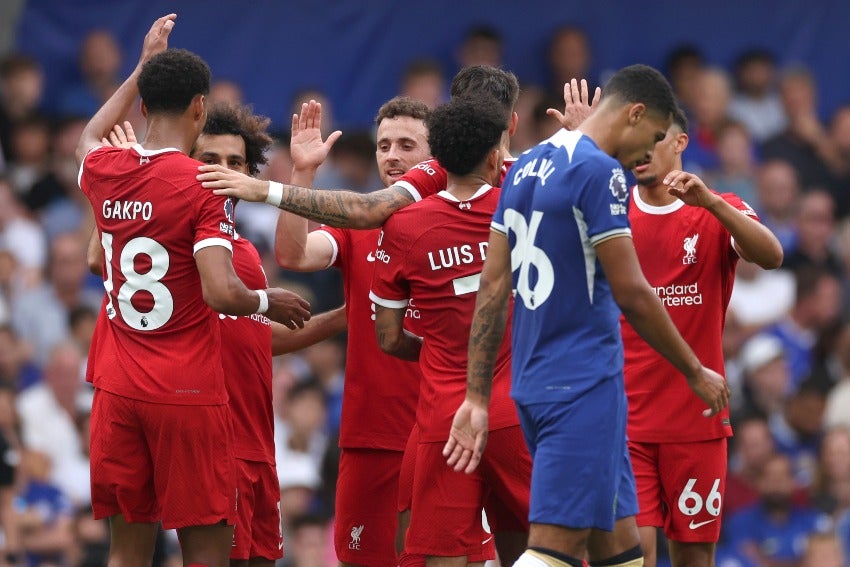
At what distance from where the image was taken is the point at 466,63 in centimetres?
1506

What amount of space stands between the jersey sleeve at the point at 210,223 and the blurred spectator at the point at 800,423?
7.40 meters

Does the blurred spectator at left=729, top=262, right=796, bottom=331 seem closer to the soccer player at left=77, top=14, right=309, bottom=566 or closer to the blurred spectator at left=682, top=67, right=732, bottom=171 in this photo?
the blurred spectator at left=682, top=67, right=732, bottom=171

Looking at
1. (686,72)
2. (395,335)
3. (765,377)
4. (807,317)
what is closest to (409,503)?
(395,335)

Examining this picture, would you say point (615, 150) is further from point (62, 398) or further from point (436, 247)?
point (62, 398)

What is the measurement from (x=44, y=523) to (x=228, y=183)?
4951 millimetres

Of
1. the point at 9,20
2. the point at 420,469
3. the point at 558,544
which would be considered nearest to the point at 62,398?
the point at 9,20

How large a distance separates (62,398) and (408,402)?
4.76 metres

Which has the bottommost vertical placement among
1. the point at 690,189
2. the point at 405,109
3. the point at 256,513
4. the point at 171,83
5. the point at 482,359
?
the point at 256,513

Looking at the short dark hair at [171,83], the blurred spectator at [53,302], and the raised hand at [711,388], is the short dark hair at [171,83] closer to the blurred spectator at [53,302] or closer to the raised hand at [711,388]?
the raised hand at [711,388]

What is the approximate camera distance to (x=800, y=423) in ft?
43.9

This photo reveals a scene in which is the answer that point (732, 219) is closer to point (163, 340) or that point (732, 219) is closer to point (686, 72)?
point (163, 340)

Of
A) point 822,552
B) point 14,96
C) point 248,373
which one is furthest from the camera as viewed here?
point 14,96

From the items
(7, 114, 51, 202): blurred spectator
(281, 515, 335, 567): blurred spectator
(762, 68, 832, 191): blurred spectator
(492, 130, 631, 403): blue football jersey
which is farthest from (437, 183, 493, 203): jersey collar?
(762, 68, 832, 191): blurred spectator

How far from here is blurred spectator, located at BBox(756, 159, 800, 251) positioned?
48.6ft
